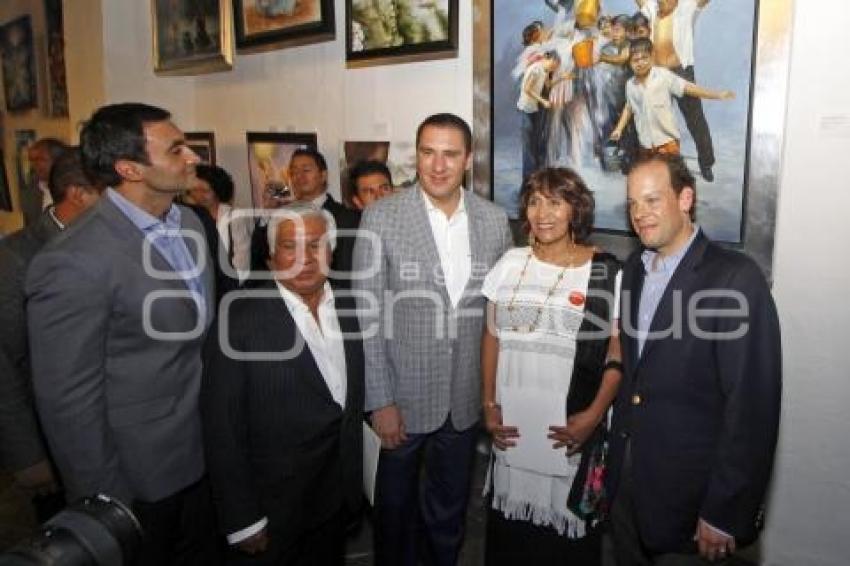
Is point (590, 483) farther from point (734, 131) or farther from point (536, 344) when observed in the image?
point (734, 131)

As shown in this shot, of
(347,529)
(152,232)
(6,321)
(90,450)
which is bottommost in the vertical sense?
(347,529)

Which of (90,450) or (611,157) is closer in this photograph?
(90,450)

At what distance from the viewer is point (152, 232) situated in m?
2.01

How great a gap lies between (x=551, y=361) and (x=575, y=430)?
26 cm

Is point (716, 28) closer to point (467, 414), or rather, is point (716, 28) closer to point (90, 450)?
point (467, 414)

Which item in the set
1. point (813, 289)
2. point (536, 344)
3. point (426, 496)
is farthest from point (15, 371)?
point (813, 289)

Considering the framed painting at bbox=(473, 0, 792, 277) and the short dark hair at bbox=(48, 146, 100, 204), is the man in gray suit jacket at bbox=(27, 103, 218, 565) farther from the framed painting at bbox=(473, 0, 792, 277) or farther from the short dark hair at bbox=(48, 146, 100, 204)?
the framed painting at bbox=(473, 0, 792, 277)

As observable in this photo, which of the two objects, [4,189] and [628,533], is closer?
[628,533]

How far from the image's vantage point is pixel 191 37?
5023 mm

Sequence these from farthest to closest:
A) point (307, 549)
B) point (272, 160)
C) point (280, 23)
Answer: point (272, 160) < point (280, 23) < point (307, 549)

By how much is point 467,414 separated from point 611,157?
128 centimetres

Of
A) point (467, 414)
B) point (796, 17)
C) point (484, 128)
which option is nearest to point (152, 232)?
point (467, 414)

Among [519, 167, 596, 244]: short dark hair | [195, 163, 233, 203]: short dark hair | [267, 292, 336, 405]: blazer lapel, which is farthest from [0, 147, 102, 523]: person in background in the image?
[195, 163, 233, 203]: short dark hair

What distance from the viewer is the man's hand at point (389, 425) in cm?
A: 251
